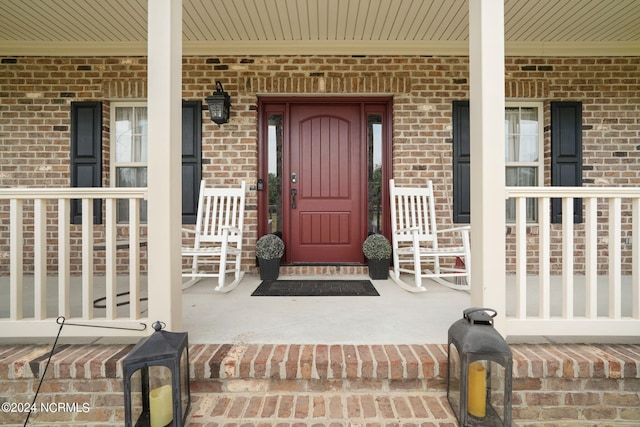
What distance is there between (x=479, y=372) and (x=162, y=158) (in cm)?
165

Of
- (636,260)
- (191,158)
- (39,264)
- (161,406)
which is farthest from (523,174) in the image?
(39,264)

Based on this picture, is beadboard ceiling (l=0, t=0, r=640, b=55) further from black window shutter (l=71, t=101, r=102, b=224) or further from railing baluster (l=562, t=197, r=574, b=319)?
railing baluster (l=562, t=197, r=574, b=319)

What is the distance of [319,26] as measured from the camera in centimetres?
312

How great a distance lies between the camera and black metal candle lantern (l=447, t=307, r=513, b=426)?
1249 millimetres

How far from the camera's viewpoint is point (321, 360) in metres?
1.47

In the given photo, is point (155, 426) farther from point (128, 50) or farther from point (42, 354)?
point (128, 50)

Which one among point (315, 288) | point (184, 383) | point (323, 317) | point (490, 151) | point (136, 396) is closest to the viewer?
point (136, 396)

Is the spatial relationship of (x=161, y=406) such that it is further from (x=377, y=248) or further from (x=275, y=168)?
(x=275, y=168)

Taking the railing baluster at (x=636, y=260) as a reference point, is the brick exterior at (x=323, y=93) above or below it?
above

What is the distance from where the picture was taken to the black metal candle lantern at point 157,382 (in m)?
1.22

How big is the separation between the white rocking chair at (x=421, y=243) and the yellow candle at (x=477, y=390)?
4.40ft

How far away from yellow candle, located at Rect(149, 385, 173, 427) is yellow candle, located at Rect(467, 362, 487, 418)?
120cm

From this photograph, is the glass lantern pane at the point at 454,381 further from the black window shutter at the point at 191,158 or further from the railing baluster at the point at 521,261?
the black window shutter at the point at 191,158

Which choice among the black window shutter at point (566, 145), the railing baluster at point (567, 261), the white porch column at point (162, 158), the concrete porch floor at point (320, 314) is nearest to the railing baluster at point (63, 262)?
the concrete porch floor at point (320, 314)
